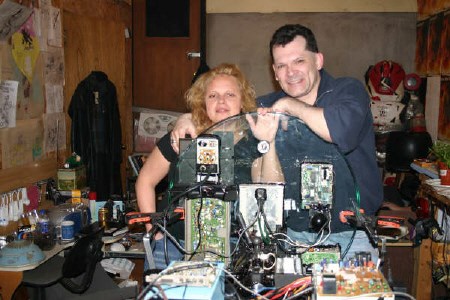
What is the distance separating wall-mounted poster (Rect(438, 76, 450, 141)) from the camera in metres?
4.79

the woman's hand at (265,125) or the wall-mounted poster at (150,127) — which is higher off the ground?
the woman's hand at (265,125)

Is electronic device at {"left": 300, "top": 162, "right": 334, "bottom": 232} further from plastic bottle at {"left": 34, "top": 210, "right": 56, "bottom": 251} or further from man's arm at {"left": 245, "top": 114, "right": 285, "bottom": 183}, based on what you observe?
plastic bottle at {"left": 34, "top": 210, "right": 56, "bottom": 251}

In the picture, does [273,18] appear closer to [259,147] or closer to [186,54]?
[186,54]

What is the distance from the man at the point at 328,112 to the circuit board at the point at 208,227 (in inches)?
9.5

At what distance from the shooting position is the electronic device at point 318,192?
1670 mm

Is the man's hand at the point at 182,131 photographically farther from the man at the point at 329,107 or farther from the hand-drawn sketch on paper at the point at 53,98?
the hand-drawn sketch on paper at the point at 53,98

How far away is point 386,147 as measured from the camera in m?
5.34

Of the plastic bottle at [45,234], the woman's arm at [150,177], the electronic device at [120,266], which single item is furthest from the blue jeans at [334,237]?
the electronic device at [120,266]

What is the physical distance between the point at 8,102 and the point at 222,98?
2.03 meters

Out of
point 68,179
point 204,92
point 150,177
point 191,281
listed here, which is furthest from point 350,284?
point 68,179

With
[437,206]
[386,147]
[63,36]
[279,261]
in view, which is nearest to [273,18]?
[386,147]

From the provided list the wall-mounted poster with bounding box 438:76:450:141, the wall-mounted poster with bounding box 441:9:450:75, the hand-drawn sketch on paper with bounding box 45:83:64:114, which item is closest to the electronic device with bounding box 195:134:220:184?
the hand-drawn sketch on paper with bounding box 45:83:64:114

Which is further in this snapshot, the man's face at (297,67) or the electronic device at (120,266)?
the electronic device at (120,266)

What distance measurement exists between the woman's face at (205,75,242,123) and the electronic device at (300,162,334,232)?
71cm
